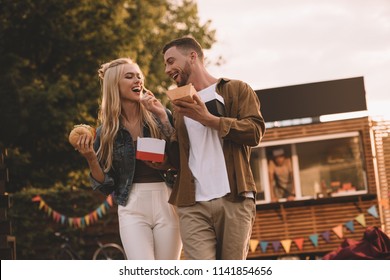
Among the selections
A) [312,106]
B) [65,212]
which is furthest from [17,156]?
[312,106]

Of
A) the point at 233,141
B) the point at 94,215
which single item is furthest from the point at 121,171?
the point at 94,215

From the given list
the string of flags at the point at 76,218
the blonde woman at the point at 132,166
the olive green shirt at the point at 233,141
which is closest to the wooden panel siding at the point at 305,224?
the string of flags at the point at 76,218

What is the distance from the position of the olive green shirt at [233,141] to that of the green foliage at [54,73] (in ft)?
45.2

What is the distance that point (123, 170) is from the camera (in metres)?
4.19

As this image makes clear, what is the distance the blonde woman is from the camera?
409 cm

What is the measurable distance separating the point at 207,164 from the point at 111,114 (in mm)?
695

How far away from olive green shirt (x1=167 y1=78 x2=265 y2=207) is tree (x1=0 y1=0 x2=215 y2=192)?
14.0m

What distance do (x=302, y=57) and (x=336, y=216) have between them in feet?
18.5

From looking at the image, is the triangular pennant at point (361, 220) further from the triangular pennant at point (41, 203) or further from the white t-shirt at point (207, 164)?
the white t-shirt at point (207, 164)

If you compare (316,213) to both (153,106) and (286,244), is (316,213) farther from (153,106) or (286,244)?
(153,106)

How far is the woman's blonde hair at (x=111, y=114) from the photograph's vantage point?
423 centimetres

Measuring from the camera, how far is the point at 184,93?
12.0ft

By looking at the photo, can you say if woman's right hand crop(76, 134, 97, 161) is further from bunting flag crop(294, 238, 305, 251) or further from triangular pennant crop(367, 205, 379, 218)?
triangular pennant crop(367, 205, 379, 218)
